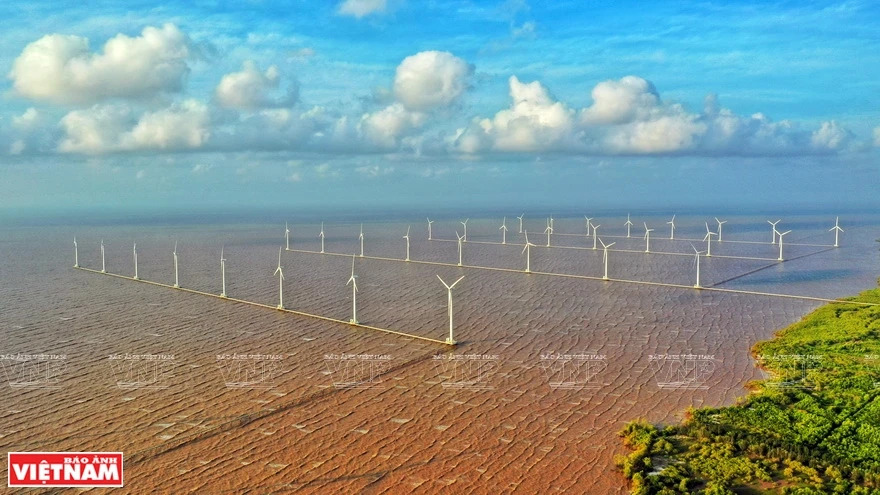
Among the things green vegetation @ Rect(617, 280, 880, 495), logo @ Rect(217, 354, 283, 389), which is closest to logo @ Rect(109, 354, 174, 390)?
logo @ Rect(217, 354, 283, 389)

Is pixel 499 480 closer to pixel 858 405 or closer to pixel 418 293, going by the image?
pixel 858 405

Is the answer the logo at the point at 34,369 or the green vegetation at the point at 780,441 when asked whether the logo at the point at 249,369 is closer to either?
the logo at the point at 34,369

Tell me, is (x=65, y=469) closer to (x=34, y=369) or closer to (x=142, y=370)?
(x=142, y=370)

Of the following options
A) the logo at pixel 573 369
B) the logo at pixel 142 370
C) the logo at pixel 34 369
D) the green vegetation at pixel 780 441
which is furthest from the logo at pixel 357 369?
the logo at pixel 34 369

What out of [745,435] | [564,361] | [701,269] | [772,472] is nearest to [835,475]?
[772,472]

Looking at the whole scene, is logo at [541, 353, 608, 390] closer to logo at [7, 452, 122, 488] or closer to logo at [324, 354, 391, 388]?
logo at [324, 354, 391, 388]

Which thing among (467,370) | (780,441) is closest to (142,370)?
(467,370)
